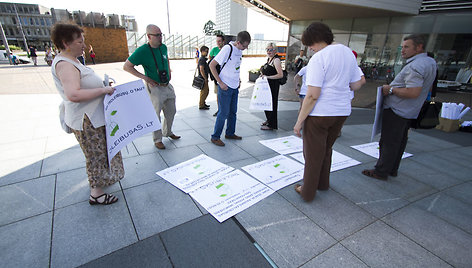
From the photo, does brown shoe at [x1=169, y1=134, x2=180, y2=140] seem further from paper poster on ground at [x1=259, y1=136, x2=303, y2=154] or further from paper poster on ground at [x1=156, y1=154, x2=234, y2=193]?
paper poster on ground at [x1=259, y1=136, x2=303, y2=154]

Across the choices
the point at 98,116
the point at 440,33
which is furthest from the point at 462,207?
the point at 440,33

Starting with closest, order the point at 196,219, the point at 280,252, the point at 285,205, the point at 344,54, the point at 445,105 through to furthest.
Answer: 1. the point at 280,252
2. the point at 344,54
3. the point at 196,219
4. the point at 285,205
5. the point at 445,105

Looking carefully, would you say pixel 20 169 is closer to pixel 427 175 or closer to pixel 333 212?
pixel 333 212

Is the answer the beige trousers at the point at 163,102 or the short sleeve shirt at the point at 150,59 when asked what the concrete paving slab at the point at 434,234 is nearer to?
the beige trousers at the point at 163,102

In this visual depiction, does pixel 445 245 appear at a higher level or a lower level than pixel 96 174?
lower

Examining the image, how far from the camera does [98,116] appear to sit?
212 cm

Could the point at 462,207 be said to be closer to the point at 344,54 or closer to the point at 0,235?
the point at 344,54

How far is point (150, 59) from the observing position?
3.32 meters

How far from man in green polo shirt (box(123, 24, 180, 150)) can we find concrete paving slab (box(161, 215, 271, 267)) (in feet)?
6.38

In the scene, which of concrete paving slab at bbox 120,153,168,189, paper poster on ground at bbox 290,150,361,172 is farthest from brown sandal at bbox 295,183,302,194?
concrete paving slab at bbox 120,153,168,189

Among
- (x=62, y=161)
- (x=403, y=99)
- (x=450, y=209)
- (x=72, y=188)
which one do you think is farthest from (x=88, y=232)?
(x=450, y=209)

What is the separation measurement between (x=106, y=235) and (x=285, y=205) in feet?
5.58

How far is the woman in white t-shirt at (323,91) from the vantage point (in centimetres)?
200

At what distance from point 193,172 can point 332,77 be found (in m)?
1.99
